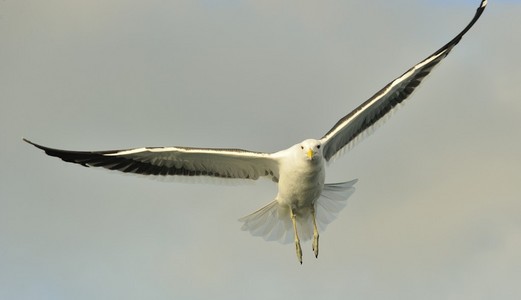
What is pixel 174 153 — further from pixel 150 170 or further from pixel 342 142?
pixel 342 142

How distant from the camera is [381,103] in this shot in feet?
44.3

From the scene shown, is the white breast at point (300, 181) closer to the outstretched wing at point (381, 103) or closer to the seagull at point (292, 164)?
the seagull at point (292, 164)

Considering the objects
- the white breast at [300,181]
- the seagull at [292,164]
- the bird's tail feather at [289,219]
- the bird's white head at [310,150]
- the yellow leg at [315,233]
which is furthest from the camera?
the bird's tail feather at [289,219]

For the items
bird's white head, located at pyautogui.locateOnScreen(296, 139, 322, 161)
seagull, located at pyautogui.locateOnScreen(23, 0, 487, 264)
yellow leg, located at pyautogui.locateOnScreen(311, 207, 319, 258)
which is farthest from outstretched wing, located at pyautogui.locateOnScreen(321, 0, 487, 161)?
yellow leg, located at pyautogui.locateOnScreen(311, 207, 319, 258)

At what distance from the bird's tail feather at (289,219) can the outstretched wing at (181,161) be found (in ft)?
1.88

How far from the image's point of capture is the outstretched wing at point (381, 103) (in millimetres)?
12828

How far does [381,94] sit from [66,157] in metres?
4.60

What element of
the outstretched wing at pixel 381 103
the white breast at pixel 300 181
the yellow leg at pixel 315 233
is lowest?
the yellow leg at pixel 315 233

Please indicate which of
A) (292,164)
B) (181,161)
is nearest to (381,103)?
(292,164)

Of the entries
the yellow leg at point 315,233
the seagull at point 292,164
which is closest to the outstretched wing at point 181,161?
the seagull at point 292,164

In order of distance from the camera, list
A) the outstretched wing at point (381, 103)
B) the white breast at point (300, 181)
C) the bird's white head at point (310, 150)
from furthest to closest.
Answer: the outstretched wing at point (381, 103), the white breast at point (300, 181), the bird's white head at point (310, 150)

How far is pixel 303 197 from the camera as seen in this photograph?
12.5 metres

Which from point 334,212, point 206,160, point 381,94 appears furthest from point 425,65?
point 206,160

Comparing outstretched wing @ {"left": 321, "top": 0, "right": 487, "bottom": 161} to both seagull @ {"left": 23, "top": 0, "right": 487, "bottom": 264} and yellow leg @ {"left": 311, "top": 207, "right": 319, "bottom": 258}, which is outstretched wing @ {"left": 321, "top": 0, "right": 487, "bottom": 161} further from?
yellow leg @ {"left": 311, "top": 207, "right": 319, "bottom": 258}
